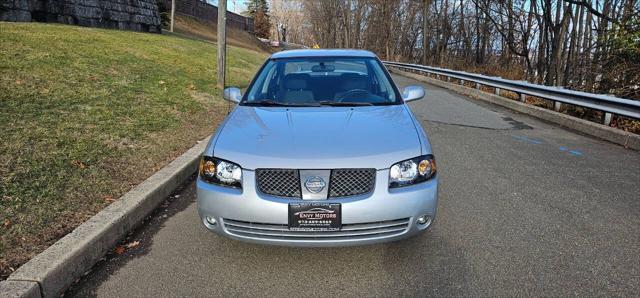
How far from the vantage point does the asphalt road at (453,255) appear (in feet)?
8.67

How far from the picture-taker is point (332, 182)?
2660 mm

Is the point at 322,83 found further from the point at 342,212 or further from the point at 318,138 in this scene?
the point at 342,212

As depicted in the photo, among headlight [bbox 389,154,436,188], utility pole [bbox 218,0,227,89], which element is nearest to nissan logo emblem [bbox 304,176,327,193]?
headlight [bbox 389,154,436,188]

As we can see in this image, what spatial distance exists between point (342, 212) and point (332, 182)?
0.66 ft

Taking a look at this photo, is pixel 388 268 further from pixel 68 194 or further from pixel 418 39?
pixel 418 39

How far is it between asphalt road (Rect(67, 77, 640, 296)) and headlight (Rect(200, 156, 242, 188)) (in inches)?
23.5

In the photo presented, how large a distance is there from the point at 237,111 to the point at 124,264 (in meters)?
1.54

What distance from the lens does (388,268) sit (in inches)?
112

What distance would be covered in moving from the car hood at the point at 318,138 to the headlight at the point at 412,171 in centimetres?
4

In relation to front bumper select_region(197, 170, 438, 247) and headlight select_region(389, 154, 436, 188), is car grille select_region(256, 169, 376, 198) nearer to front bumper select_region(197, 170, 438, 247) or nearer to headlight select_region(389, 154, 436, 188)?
front bumper select_region(197, 170, 438, 247)

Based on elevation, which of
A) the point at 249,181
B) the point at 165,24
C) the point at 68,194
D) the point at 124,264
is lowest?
the point at 124,264

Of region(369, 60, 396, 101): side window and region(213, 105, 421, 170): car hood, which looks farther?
region(369, 60, 396, 101): side window

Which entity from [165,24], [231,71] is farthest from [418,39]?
[231,71]

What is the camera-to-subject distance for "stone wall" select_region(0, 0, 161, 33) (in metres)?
14.4
